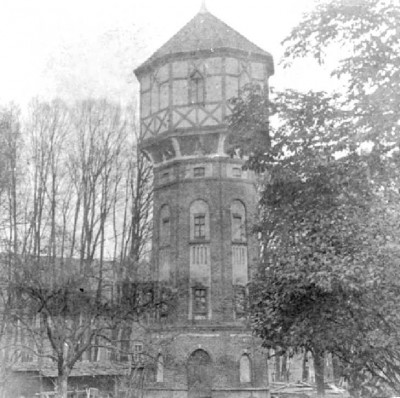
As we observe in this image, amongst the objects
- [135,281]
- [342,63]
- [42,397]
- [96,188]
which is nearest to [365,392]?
[342,63]

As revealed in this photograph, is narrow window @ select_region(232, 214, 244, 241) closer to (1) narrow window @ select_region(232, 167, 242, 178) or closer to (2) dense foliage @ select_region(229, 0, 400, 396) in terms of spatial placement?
(1) narrow window @ select_region(232, 167, 242, 178)

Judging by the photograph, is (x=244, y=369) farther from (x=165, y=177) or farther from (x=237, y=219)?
(x=165, y=177)

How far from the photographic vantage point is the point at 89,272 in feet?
95.5

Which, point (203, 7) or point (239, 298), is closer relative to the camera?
point (239, 298)

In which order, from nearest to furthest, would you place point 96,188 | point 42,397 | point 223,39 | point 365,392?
point 365,392
point 42,397
point 223,39
point 96,188

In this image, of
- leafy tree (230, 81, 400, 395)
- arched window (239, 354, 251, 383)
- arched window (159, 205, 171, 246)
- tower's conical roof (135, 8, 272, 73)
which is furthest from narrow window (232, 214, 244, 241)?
leafy tree (230, 81, 400, 395)

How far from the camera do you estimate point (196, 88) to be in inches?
1169

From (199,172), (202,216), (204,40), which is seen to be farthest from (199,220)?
(204,40)

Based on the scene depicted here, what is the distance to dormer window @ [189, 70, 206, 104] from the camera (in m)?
29.5

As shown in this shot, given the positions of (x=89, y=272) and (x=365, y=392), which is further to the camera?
(x=89, y=272)

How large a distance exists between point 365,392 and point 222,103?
20524 mm

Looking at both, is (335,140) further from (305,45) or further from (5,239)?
(5,239)

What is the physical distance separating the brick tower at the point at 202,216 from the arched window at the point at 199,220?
5 centimetres

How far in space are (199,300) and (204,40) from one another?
40.1ft
